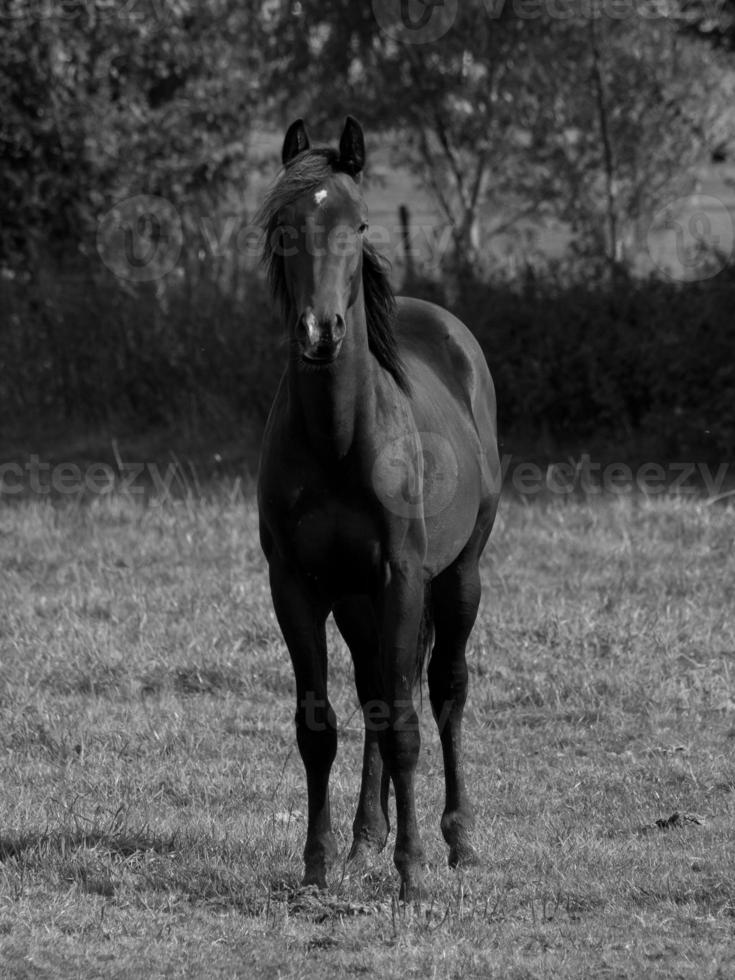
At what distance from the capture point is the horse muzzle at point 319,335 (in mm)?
4164

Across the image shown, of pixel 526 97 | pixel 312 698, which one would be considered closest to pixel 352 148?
pixel 312 698

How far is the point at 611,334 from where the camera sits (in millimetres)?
13195

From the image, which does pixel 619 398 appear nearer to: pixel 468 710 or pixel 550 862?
pixel 468 710

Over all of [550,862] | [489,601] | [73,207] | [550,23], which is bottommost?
[550,862]

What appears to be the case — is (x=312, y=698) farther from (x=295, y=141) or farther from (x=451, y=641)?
(x=295, y=141)

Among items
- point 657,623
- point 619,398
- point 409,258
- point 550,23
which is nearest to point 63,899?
point 657,623

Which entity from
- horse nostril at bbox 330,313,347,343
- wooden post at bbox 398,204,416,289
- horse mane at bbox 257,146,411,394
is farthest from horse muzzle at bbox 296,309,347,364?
wooden post at bbox 398,204,416,289

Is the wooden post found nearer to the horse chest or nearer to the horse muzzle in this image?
the horse chest

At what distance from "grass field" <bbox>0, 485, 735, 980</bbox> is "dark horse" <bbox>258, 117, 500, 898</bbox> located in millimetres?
407

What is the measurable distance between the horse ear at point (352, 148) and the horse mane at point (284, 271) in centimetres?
5

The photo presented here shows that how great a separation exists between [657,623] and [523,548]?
1.71m

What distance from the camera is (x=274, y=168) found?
20500mm

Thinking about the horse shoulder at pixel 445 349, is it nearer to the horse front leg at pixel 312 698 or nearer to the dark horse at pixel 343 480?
the dark horse at pixel 343 480

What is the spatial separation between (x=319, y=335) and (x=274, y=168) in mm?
16822
